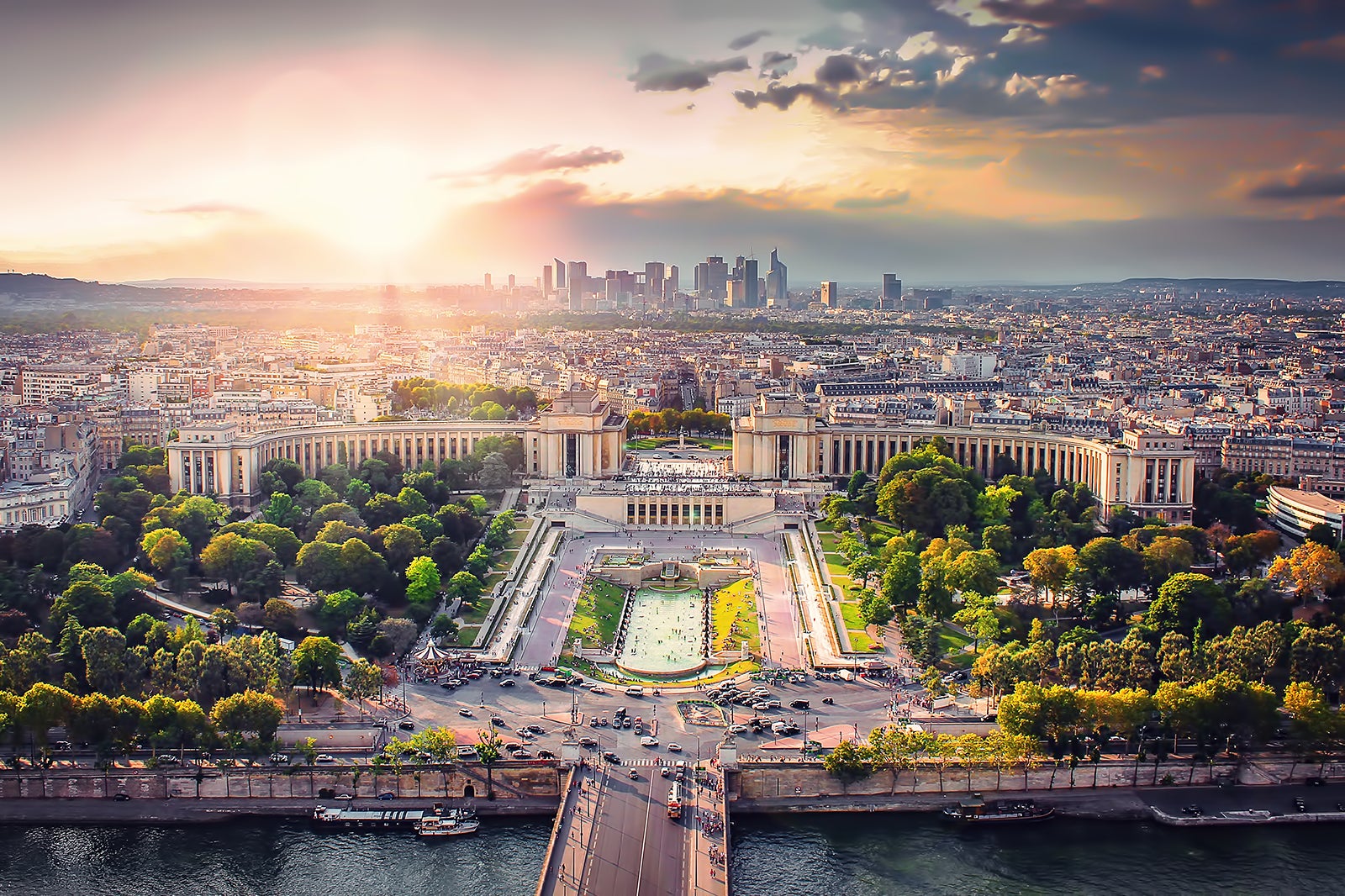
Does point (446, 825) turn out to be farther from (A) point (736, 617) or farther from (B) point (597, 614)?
(A) point (736, 617)

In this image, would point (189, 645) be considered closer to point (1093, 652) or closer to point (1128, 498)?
point (1093, 652)

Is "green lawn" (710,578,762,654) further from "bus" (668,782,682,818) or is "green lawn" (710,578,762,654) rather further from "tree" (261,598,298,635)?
"tree" (261,598,298,635)

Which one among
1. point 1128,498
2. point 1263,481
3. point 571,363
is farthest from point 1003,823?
point 571,363

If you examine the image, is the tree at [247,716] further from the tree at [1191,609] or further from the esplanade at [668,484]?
the esplanade at [668,484]

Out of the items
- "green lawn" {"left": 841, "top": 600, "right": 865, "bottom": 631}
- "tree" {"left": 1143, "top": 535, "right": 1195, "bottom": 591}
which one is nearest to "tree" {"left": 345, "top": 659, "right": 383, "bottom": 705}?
"green lawn" {"left": 841, "top": 600, "right": 865, "bottom": 631}

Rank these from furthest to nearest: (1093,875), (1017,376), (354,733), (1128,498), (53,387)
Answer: (1017,376), (53,387), (1128,498), (354,733), (1093,875)

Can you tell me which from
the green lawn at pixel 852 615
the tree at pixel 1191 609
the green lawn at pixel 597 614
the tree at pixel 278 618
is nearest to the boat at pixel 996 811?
the tree at pixel 1191 609
